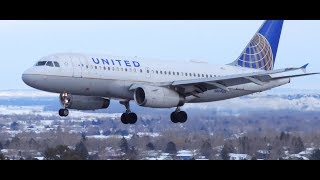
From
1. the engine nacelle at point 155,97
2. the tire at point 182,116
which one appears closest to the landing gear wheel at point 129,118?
the tire at point 182,116

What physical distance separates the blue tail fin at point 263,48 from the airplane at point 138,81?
2.51 meters

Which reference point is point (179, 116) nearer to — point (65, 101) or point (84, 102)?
point (84, 102)

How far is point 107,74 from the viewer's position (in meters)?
41.9

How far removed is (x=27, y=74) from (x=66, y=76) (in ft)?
5.57

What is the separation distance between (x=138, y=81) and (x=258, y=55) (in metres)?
11.9

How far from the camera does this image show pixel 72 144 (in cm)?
5262

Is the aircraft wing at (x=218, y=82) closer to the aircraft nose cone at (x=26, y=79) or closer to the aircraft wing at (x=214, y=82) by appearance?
the aircraft wing at (x=214, y=82)

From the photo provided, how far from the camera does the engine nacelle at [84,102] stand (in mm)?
43200

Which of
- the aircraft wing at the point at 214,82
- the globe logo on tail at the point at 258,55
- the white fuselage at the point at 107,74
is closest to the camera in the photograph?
the white fuselage at the point at 107,74

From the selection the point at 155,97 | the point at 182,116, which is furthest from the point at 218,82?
the point at 155,97

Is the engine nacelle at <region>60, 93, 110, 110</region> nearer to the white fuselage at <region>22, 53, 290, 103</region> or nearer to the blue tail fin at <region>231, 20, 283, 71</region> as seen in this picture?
the white fuselage at <region>22, 53, 290, 103</region>
